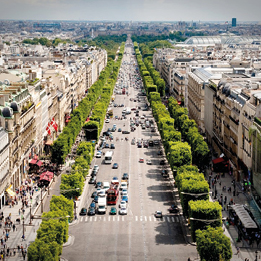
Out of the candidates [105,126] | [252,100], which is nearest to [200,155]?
[252,100]

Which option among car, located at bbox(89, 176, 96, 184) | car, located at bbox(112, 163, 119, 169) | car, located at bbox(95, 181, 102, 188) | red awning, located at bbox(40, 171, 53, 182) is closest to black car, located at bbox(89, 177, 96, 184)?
car, located at bbox(89, 176, 96, 184)

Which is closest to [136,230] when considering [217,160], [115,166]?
[115,166]

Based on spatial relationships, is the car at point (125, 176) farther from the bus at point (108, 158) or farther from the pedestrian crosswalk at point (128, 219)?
the pedestrian crosswalk at point (128, 219)

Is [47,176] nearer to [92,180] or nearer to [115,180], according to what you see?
[92,180]

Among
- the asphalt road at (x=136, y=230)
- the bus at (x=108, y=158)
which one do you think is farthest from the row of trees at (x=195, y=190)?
the bus at (x=108, y=158)

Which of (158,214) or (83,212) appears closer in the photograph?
(158,214)
